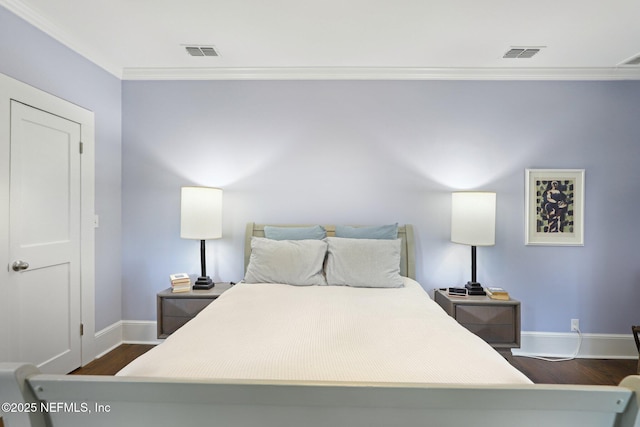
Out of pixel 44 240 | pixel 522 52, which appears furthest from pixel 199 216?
pixel 522 52

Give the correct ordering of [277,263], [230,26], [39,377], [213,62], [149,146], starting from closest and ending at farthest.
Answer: [39,377] → [230,26] → [277,263] → [213,62] → [149,146]

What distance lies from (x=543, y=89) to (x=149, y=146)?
12.6 ft

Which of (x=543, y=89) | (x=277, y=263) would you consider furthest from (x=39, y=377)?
(x=543, y=89)

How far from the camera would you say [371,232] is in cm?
303

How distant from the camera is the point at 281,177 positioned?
3316 millimetres

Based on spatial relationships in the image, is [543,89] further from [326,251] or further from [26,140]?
[26,140]

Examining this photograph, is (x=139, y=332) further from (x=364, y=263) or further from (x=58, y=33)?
(x=58, y=33)

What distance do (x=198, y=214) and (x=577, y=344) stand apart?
366cm

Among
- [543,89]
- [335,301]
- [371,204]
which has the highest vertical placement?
[543,89]

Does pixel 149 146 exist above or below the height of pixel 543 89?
below

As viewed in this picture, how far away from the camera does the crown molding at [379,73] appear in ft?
10.3

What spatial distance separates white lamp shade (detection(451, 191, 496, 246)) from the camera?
9.39ft

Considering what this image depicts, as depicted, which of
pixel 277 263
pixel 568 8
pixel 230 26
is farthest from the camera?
pixel 277 263

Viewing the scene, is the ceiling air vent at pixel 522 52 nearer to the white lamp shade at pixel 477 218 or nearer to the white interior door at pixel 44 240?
the white lamp shade at pixel 477 218
